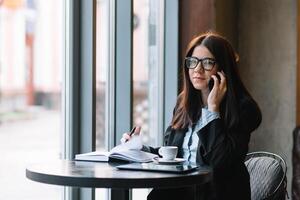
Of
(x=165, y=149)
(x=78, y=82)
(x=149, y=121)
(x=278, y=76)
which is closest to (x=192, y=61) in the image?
(x=165, y=149)

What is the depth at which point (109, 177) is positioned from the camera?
1.82 meters

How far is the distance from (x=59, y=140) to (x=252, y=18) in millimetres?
2189

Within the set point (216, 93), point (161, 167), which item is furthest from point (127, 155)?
point (216, 93)

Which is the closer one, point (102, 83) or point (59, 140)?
point (59, 140)

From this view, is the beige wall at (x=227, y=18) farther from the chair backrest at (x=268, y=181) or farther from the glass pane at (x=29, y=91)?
the chair backrest at (x=268, y=181)

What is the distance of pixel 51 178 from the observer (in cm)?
188

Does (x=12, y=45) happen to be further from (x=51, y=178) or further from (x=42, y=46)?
(x=51, y=178)

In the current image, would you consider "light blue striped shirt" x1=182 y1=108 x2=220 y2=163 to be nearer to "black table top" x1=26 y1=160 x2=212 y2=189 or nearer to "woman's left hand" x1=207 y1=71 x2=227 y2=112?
"woman's left hand" x1=207 y1=71 x2=227 y2=112

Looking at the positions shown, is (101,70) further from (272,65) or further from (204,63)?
(272,65)

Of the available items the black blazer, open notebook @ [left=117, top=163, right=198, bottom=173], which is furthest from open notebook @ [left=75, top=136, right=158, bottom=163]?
the black blazer

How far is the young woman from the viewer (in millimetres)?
2248

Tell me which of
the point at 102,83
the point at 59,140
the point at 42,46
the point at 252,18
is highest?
the point at 252,18

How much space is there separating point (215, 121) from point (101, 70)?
45.1 inches

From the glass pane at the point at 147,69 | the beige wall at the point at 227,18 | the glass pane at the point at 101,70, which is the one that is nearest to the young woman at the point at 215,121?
the glass pane at the point at 101,70
